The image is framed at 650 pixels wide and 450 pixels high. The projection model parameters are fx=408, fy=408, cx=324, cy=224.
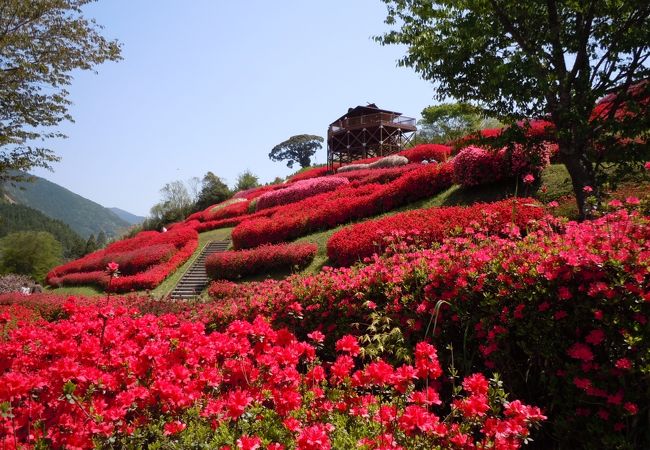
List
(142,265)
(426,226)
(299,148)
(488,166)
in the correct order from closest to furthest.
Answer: (426,226), (488,166), (142,265), (299,148)

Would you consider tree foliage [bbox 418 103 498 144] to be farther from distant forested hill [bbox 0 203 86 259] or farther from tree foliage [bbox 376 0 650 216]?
distant forested hill [bbox 0 203 86 259]

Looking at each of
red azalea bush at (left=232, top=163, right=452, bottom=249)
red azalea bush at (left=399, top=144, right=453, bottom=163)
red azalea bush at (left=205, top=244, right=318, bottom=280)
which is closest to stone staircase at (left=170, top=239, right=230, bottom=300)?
red azalea bush at (left=205, top=244, right=318, bottom=280)

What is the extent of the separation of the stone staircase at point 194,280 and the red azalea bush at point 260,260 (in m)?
0.82

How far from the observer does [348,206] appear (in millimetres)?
15898

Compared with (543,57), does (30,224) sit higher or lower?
higher

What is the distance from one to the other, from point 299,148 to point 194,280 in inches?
2721

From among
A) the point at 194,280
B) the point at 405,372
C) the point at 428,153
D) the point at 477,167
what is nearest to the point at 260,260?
the point at 194,280

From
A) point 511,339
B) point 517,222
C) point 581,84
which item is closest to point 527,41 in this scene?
point 581,84

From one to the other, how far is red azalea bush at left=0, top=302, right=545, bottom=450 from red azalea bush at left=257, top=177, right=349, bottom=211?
65.5 ft

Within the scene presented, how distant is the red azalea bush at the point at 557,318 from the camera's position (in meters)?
2.93

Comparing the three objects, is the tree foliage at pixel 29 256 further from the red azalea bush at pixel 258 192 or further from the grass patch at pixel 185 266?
the grass patch at pixel 185 266

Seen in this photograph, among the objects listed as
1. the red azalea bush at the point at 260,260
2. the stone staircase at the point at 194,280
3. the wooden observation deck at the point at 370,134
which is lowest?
the stone staircase at the point at 194,280

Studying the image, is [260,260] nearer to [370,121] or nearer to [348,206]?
[348,206]

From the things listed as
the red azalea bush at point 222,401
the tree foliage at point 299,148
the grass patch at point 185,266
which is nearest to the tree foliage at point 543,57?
the red azalea bush at point 222,401
